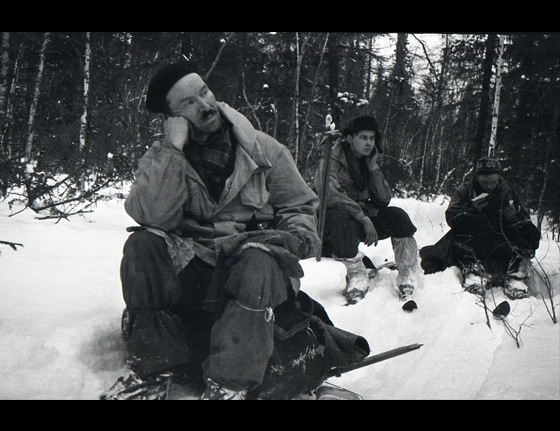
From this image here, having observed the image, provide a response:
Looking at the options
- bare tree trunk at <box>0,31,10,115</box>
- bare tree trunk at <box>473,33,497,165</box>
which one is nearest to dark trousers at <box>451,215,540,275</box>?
bare tree trunk at <box>473,33,497,165</box>

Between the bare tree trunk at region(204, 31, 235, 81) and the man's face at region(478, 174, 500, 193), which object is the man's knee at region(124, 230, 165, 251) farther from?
the man's face at region(478, 174, 500, 193)

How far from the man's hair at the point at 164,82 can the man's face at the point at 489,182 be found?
2.10 m

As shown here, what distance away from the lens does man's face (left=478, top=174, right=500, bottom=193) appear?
287 cm

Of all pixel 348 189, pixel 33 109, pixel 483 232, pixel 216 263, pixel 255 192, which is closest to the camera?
pixel 216 263

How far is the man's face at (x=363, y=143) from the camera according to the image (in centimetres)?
285

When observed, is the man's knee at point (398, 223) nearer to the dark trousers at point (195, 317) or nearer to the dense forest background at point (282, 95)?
the dense forest background at point (282, 95)

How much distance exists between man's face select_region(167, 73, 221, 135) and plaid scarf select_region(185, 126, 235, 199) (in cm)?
6

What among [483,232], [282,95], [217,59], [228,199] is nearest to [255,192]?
[228,199]

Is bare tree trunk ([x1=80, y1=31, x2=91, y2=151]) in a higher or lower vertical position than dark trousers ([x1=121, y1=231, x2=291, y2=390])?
higher

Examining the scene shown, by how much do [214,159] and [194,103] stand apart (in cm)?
22

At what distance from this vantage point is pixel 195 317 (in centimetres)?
160

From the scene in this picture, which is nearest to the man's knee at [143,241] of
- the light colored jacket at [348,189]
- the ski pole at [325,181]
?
the ski pole at [325,181]

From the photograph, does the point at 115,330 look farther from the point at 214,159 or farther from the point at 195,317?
the point at 214,159
